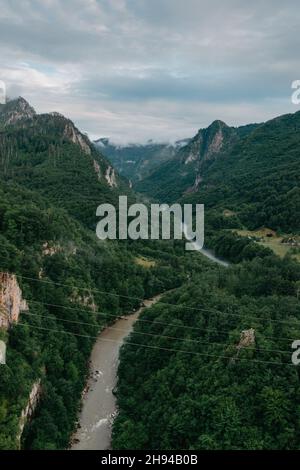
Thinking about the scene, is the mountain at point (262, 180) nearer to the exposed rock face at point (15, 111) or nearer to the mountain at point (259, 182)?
the mountain at point (259, 182)

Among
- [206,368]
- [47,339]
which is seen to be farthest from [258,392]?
[47,339]

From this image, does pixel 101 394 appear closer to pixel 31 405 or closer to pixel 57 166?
pixel 31 405

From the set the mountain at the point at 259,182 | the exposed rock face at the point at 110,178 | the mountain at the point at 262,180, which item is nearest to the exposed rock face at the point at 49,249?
the mountain at the point at 259,182

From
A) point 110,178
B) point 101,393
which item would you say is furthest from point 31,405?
point 110,178

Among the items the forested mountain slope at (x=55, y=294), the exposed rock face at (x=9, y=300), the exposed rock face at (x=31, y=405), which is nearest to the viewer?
the exposed rock face at (x=31, y=405)

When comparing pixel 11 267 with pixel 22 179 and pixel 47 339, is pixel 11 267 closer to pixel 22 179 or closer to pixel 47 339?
pixel 47 339
